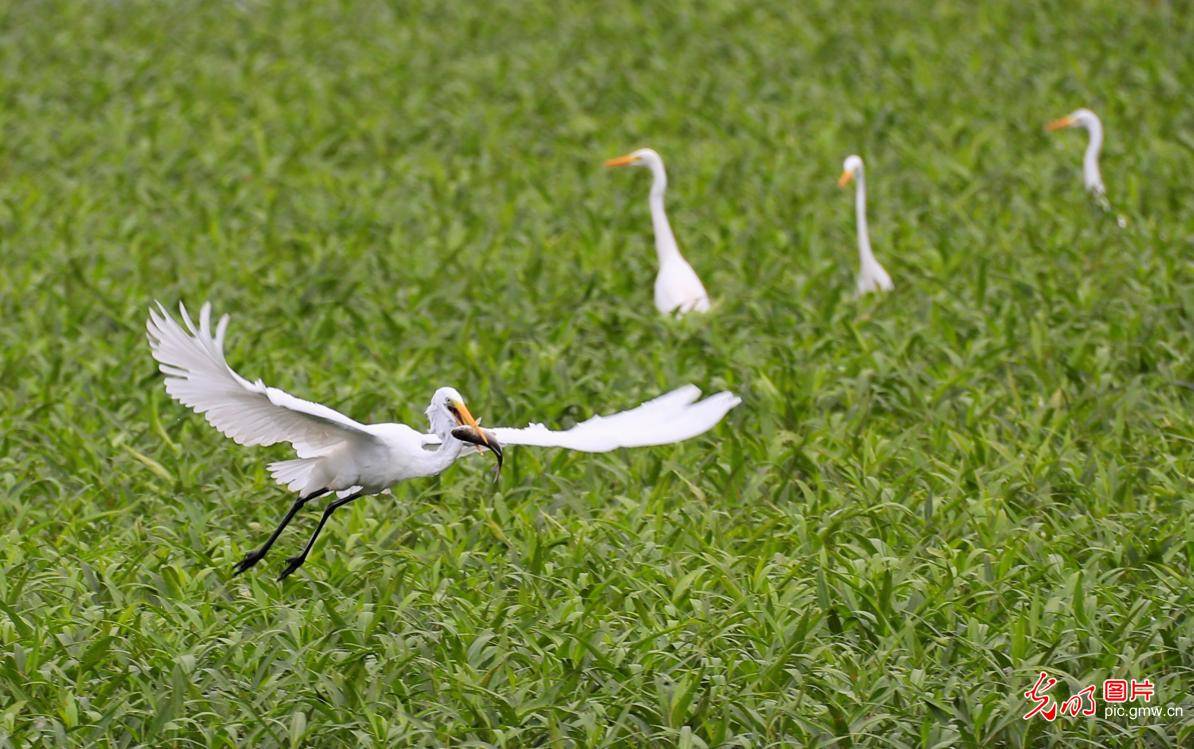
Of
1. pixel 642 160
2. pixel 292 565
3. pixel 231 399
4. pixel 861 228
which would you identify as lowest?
pixel 861 228

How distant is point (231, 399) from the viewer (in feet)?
16.0

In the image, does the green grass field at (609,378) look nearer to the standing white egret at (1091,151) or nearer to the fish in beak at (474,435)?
the standing white egret at (1091,151)

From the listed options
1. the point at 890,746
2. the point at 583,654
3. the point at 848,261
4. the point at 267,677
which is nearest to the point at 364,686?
the point at 267,677

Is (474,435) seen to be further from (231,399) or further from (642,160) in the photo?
(642,160)

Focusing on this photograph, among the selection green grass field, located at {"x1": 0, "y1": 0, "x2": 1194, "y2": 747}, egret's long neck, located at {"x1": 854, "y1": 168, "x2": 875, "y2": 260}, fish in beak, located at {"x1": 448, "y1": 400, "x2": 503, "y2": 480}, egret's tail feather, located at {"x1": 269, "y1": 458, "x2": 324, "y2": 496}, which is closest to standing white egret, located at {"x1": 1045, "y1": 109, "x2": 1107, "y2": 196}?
green grass field, located at {"x1": 0, "y1": 0, "x2": 1194, "y2": 747}

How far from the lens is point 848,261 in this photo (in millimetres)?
10078

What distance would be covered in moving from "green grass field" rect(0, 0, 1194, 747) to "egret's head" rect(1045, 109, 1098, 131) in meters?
0.22

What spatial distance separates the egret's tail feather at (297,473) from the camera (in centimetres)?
546

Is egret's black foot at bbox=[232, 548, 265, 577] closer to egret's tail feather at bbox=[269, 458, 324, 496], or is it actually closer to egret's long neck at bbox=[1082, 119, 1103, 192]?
egret's tail feather at bbox=[269, 458, 324, 496]

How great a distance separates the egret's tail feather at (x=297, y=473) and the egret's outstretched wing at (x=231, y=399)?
0.13 metres

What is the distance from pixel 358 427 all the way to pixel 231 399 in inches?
14.2

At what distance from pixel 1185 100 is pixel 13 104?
911cm

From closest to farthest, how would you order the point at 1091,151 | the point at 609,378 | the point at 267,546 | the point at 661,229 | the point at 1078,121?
the point at 267,546
the point at 609,378
the point at 661,229
the point at 1091,151
the point at 1078,121

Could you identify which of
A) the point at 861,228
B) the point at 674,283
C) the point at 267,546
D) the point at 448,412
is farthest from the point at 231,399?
the point at 861,228
